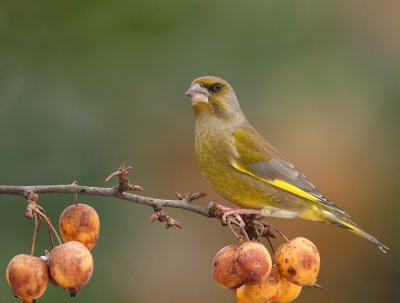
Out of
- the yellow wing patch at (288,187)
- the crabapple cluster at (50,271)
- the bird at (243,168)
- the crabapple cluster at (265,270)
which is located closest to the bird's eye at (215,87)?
the bird at (243,168)

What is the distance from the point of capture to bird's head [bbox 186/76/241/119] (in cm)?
437

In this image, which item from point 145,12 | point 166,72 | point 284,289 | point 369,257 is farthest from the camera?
point 369,257

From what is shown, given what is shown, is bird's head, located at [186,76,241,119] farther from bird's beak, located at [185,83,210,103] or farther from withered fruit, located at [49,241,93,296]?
withered fruit, located at [49,241,93,296]

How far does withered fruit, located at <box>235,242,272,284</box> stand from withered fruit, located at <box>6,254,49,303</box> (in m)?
0.62

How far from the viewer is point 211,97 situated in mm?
4422

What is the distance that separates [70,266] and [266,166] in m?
1.49

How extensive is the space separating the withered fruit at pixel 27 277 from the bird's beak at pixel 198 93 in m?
1.42

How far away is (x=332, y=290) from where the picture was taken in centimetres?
612

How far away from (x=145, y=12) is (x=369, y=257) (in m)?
2.11

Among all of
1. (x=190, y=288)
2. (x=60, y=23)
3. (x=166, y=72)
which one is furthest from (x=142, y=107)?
(x=190, y=288)

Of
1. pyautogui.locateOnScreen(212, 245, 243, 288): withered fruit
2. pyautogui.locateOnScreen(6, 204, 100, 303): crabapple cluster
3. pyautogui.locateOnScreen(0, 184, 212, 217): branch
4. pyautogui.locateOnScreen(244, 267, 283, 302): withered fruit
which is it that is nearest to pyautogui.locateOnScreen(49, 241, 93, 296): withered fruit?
pyautogui.locateOnScreen(6, 204, 100, 303): crabapple cluster

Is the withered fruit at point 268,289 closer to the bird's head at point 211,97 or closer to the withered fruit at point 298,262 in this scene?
the withered fruit at point 298,262

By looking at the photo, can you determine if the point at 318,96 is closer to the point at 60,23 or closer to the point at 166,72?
the point at 166,72

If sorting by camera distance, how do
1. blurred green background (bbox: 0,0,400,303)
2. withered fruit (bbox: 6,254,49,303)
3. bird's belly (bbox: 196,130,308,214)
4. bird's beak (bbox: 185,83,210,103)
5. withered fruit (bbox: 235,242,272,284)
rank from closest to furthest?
withered fruit (bbox: 6,254,49,303) → withered fruit (bbox: 235,242,272,284) → bird's belly (bbox: 196,130,308,214) → bird's beak (bbox: 185,83,210,103) → blurred green background (bbox: 0,0,400,303)
